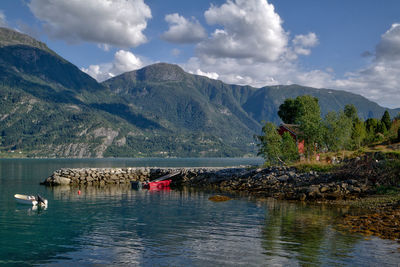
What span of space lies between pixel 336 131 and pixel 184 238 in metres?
51.9

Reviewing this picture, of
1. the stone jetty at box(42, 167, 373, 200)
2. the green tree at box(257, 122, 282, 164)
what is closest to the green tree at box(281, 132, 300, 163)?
the green tree at box(257, 122, 282, 164)

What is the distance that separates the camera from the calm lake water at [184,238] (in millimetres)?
19688

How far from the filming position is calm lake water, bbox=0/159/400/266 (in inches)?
775

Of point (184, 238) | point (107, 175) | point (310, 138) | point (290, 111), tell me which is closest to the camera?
point (184, 238)

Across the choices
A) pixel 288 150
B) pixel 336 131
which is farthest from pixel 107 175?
pixel 336 131

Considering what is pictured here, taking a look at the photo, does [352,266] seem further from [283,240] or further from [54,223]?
[54,223]

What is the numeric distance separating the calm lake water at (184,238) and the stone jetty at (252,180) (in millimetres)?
6595

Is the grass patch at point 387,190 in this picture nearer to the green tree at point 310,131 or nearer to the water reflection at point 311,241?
the water reflection at point 311,241

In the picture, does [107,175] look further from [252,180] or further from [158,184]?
[252,180]

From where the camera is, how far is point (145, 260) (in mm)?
19422

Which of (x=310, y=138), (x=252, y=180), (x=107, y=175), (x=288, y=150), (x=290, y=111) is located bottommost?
(x=107, y=175)

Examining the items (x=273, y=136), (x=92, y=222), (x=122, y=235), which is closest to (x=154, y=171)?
(x=273, y=136)

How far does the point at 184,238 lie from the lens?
2508cm

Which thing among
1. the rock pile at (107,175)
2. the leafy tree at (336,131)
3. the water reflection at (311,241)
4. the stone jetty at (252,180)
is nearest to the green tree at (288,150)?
the leafy tree at (336,131)
